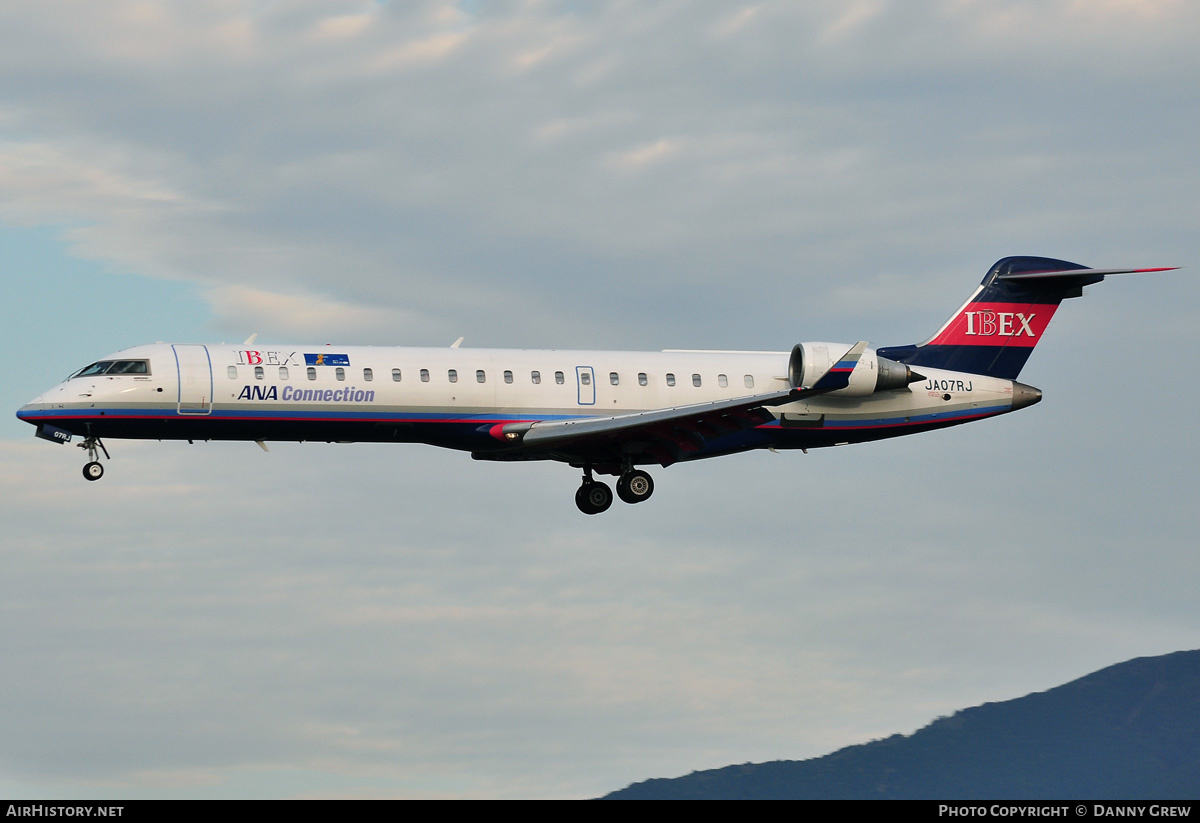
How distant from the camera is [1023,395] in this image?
41094mm

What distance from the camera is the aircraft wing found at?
35500 millimetres

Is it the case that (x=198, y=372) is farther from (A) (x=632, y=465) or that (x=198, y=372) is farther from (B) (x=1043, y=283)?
(B) (x=1043, y=283)

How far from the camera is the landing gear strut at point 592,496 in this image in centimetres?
3925

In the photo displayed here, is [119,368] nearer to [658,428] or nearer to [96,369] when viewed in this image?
[96,369]

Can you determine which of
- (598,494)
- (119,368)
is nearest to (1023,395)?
(598,494)

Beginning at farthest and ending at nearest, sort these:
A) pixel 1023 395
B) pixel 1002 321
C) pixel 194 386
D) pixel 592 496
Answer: pixel 1002 321, pixel 1023 395, pixel 592 496, pixel 194 386

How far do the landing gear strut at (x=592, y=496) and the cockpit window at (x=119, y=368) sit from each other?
38.7 feet

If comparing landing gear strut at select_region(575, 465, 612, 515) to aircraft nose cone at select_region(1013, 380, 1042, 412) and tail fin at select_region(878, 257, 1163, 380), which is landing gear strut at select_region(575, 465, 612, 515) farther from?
aircraft nose cone at select_region(1013, 380, 1042, 412)

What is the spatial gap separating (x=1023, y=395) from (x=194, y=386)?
889 inches

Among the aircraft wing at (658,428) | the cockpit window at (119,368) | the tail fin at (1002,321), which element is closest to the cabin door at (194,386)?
the cockpit window at (119,368)

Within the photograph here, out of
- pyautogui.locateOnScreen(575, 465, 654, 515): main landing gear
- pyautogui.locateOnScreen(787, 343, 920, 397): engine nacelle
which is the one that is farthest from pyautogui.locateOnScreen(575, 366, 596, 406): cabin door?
pyautogui.locateOnScreen(787, 343, 920, 397): engine nacelle
